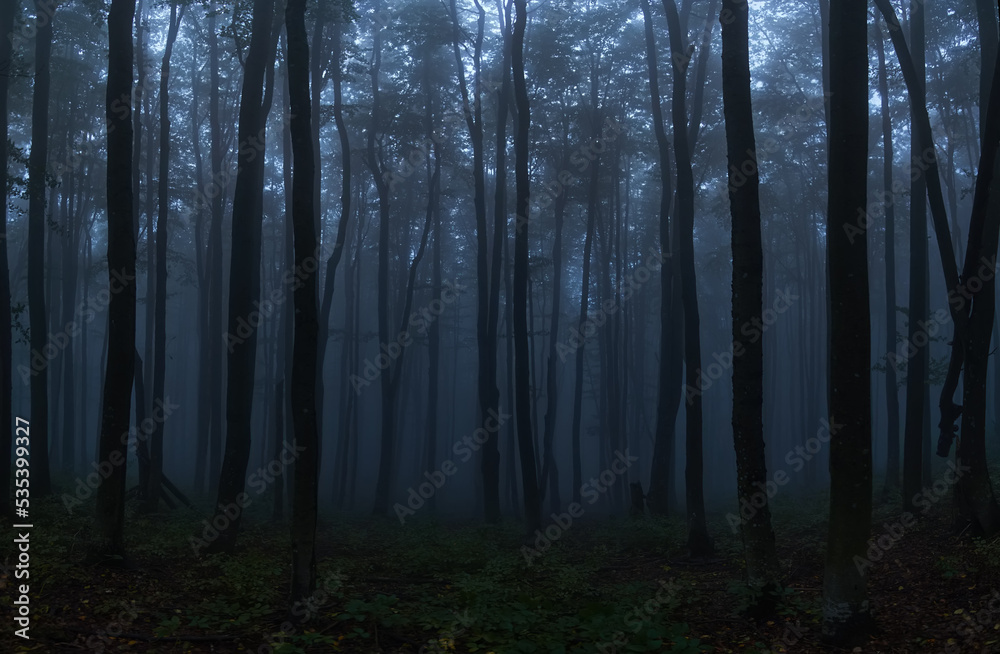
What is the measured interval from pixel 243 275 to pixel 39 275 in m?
5.48

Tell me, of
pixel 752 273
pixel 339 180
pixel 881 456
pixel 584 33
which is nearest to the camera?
pixel 752 273

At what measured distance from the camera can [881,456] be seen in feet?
156

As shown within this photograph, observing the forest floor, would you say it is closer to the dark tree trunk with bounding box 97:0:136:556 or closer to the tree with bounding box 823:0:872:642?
the tree with bounding box 823:0:872:642

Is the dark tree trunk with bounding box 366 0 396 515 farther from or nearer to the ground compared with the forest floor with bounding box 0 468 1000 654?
farther from the ground

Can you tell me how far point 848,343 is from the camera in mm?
6727

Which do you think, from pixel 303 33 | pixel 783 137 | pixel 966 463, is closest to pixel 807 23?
pixel 783 137

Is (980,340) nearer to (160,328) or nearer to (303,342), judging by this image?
(303,342)

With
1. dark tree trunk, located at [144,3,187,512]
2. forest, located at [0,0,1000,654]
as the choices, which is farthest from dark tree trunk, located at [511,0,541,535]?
dark tree trunk, located at [144,3,187,512]

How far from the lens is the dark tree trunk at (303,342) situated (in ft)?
24.3

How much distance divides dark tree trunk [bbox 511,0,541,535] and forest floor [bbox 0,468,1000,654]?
5.60ft

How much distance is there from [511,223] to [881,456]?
3284 centimetres

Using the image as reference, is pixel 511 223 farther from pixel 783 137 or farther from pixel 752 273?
pixel 752 273

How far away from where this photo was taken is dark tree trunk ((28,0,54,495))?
1365 centimetres

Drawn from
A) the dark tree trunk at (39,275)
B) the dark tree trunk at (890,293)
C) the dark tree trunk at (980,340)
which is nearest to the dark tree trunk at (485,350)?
the dark tree trunk at (890,293)
